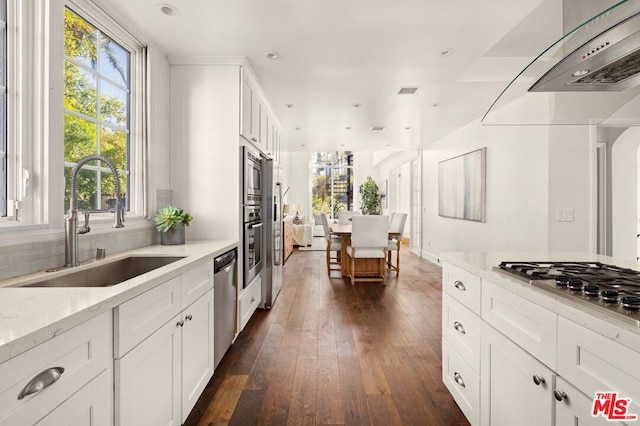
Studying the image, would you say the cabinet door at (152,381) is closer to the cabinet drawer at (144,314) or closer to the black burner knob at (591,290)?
the cabinet drawer at (144,314)

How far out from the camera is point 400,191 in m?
11.1

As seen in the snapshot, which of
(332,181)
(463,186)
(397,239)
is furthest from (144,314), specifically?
(332,181)

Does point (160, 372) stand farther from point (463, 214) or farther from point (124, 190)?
point (463, 214)

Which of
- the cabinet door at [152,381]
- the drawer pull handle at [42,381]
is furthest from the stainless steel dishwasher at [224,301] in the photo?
the drawer pull handle at [42,381]

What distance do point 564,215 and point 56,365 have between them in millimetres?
4136

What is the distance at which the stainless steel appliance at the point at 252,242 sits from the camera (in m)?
3.00

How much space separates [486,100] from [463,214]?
6.21 feet

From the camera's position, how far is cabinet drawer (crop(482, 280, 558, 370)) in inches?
43.0

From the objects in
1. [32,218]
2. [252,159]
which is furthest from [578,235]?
[32,218]

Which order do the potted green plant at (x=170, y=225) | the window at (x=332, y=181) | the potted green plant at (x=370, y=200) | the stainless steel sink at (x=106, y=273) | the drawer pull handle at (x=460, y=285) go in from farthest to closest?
the window at (x=332, y=181) < the potted green plant at (x=370, y=200) < the potted green plant at (x=170, y=225) < the drawer pull handle at (x=460, y=285) < the stainless steel sink at (x=106, y=273)

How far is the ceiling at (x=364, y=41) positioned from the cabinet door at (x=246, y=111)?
23 centimetres

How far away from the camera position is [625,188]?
3367 millimetres

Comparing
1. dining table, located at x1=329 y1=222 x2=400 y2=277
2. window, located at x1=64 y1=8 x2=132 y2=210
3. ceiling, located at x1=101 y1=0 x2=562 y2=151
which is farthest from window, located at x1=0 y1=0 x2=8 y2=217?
dining table, located at x1=329 y1=222 x2=400 y2=277

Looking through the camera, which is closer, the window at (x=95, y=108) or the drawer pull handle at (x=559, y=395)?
the drawer pull handle at (x=559, y=395)
